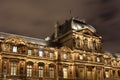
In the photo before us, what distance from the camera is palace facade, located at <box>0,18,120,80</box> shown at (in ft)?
165

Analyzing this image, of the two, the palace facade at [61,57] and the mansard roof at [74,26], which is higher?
the mansard roof at [74,26]

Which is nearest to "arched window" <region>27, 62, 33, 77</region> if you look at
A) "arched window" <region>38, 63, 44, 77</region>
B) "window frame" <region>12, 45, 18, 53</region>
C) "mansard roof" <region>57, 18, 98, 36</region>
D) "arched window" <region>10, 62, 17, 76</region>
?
"arched window" <region>38, 63, 44, 77</region>

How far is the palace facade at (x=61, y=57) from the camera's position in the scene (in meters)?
50.4

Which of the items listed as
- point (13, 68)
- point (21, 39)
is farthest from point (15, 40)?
point (13, 68)

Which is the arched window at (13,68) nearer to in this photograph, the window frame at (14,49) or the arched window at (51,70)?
the window frame at (14,49)

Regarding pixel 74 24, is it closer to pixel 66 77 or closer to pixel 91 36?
pixel 91 36

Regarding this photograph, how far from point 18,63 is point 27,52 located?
3.50m

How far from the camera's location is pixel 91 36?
65.2m

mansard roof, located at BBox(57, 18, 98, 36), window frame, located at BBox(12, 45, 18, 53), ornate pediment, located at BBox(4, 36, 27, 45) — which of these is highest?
mansard roof, located at BBox(57, 18, 98, 36)

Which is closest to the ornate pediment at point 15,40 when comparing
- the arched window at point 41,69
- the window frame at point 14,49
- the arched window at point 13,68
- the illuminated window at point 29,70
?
the window frame at point 14,49

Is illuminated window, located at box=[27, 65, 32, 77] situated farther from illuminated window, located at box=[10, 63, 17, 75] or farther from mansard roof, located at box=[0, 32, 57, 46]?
mansard roof, located at box=[0, 32, 57, 46]

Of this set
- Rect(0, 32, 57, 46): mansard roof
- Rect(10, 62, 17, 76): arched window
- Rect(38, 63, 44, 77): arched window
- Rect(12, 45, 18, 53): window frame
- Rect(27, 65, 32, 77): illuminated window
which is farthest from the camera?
Rect(38, 63, 44, 77): arched window

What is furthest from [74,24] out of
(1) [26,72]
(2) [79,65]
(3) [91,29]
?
(1) [26,72]

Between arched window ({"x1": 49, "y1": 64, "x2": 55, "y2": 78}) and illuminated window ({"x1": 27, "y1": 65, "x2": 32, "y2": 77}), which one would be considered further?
arched window ({"x1": 49, "y1": 64, "x2": 55, "y2": 78})
